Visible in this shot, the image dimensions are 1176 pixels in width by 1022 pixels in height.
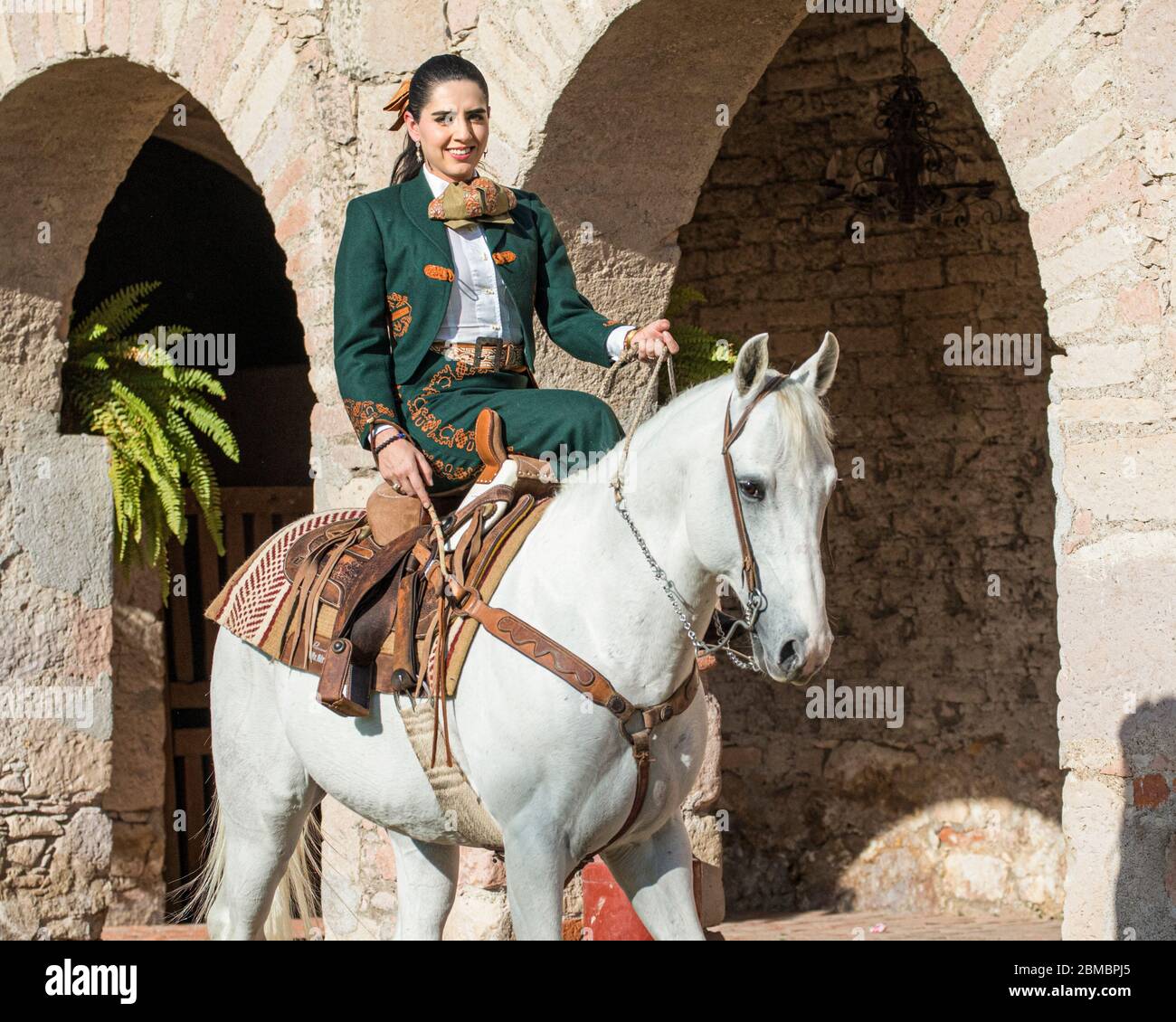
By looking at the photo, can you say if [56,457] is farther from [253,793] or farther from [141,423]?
[253,793]

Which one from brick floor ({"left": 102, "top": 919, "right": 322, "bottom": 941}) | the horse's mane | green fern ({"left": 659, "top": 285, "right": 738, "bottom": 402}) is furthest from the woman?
brick floor ({"left": 102, "top": 919, "right": 322, "bottom": 941})

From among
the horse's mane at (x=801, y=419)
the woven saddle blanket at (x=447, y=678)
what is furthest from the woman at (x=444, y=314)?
the horse's mane at (x=801, y=419)

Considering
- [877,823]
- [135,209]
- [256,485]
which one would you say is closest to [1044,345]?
[877,823]

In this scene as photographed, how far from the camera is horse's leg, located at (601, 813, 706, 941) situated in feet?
11.8

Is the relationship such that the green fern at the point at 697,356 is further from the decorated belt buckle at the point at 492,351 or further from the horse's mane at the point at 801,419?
the horse's mane at the point at 801,419

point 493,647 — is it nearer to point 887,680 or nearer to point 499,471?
point 499,471

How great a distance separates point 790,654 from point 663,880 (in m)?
0.76

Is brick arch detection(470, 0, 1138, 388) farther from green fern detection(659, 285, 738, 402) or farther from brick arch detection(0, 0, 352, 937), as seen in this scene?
brick arch detection(0, 0, 352, 937)

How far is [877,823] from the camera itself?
8.42 m

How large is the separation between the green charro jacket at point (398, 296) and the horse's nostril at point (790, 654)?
1.13 metres

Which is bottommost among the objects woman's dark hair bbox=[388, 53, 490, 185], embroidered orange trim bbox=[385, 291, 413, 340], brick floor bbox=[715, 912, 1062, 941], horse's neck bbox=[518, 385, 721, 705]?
brick floor bbox=[715, 912, 1062, 941]

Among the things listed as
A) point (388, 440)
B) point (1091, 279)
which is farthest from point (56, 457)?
point (1091, 279)

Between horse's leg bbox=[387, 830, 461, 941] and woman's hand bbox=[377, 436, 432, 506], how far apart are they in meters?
0.92

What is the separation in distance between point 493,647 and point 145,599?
4404 millimetres
